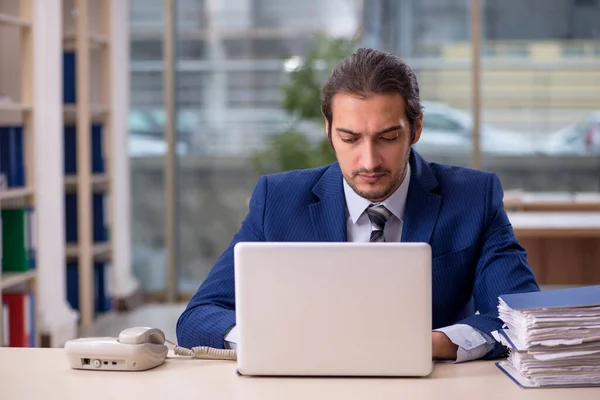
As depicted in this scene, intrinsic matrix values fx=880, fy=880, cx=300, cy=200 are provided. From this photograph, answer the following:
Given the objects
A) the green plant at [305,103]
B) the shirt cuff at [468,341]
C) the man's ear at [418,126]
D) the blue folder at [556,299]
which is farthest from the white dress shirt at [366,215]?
the green plant at [305,103]

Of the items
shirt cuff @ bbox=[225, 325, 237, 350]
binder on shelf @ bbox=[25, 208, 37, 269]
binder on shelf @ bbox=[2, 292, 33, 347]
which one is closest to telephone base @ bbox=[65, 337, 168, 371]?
shirt cuff @ bbox=[225, 325, 237, 350]

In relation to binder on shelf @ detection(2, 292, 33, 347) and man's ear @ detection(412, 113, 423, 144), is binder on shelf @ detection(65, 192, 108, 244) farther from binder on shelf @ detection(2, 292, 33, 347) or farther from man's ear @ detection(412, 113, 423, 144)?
man's ear @ detection(412, 113, 423, 144)

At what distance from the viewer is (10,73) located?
181 inches

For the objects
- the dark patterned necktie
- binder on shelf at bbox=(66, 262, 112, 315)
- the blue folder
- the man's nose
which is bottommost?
binder on shelf at bbox=(66, 262, 112, 315)

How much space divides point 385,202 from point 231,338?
0.52 metres

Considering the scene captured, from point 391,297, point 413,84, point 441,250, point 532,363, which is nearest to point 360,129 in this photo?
point 413,84

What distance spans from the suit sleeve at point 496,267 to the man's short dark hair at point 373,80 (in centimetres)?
29

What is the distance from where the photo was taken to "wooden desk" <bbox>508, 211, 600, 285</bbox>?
3850mm

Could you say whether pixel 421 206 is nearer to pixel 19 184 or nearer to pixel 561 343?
pixel 561 343

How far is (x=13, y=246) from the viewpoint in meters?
4.33

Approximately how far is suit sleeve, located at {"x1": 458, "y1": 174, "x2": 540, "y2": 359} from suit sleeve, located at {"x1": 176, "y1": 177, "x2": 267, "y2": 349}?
54 cm

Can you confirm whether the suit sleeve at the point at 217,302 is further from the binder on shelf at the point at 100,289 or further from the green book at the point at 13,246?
the binder on shelf at the point at 100,289

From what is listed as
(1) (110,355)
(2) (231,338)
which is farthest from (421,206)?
(1) (110,355)

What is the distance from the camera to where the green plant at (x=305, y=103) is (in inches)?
241
